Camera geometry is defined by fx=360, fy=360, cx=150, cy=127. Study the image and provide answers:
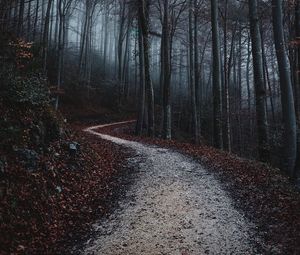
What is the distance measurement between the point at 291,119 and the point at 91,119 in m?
21.8

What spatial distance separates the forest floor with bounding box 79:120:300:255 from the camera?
6621mm

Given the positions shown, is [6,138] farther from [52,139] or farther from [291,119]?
[291,119]

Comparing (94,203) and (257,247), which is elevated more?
(94,203)

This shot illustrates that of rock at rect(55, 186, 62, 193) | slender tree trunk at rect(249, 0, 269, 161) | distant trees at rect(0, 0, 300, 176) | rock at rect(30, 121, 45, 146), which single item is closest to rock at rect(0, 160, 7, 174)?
rock at rect(55, 186, 62, 193)

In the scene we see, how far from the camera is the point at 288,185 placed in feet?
30.1

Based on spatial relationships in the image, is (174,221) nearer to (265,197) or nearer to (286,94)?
(265,197)

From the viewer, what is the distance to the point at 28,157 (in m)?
8.17

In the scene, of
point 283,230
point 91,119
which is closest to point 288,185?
point 283,230

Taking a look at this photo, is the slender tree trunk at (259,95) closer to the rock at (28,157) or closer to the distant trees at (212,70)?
Answer: the distant trees at (212,70)

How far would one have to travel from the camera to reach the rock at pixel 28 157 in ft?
26.3

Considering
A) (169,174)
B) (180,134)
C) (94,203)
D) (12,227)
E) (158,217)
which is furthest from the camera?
(180,134)

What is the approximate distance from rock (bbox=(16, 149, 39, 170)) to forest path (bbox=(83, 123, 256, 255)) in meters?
2.04

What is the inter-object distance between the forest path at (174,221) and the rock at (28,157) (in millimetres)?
2037

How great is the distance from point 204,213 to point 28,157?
164 inches
